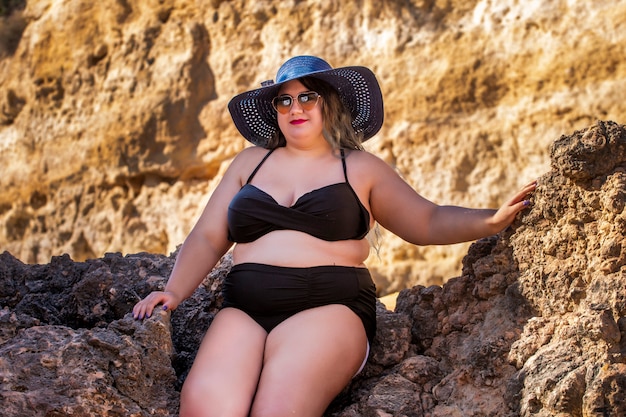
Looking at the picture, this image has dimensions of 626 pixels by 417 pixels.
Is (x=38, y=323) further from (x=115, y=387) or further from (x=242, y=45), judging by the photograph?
(x=242, y=45)

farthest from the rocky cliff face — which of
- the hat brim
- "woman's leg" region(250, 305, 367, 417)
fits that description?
"woman's leg" region(250, 305, 367, 417)

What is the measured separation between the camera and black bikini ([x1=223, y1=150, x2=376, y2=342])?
3.22m

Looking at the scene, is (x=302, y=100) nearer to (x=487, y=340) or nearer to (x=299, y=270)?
(x=299, y=270)

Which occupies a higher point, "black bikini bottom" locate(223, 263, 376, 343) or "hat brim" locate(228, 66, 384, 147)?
"hat brim" locate(228, 66, 384, 147)

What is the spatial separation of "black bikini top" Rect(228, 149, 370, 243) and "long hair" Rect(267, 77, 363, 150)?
0.28 meters

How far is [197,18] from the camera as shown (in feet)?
33.0

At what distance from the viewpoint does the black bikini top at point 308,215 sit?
10.9 ft

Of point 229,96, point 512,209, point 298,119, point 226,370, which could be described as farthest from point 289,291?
point 229,96

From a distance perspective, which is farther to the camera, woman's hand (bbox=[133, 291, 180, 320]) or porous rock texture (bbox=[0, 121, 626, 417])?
woman's hand (bbox=[133, 291, 180, 320])

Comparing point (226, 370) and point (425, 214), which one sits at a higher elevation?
point (425, 214)

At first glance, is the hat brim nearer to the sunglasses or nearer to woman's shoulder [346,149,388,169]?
the sunglasses

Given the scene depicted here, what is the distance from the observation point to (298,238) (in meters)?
3.32

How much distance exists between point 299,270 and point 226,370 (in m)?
0.47

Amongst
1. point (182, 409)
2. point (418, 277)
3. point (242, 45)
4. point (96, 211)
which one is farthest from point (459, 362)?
point (96, 211)
